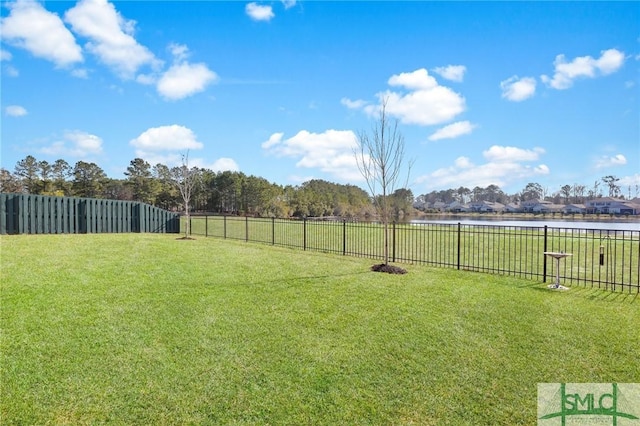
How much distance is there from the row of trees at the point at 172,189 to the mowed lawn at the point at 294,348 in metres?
35.7

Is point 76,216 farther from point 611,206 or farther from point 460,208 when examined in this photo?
point 460,208

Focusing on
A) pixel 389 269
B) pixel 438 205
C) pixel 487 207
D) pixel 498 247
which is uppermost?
pixel 438 205

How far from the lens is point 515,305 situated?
5.10 meters

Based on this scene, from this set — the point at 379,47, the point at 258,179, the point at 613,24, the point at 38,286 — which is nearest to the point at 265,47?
the point at 379,47

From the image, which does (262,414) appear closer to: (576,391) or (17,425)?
(17,425)

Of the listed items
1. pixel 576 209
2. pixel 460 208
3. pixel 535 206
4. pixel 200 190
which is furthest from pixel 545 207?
pixel 200 190

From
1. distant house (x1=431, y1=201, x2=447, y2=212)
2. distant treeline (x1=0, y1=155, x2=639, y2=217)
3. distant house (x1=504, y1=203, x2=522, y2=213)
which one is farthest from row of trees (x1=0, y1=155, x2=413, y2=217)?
distant house (x1=431, y1=201, x2=447, y2=212)

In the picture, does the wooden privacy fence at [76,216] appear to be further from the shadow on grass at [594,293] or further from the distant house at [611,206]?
the distant house at [611,206]

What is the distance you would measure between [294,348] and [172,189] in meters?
51.8

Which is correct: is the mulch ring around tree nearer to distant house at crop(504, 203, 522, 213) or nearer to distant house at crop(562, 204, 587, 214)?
→ distant house at crop(562, 204, 587, 214)

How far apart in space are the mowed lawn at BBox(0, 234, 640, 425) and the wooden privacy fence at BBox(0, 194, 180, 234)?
338 inches

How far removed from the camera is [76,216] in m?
14.9

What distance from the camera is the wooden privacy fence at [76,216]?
13.0 meters

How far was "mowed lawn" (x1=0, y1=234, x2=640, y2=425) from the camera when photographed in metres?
2.66
